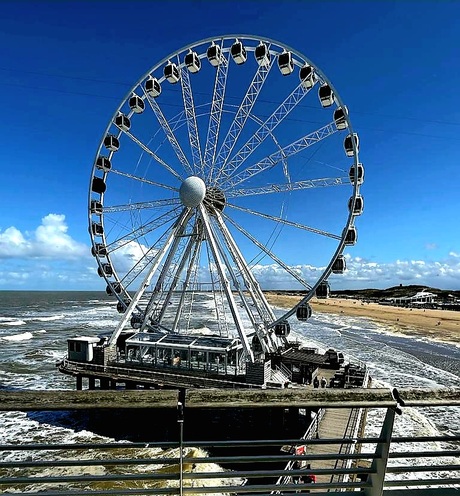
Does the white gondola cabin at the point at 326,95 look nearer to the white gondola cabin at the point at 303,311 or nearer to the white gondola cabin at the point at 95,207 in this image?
the white gondola cabin at the point at 303,311

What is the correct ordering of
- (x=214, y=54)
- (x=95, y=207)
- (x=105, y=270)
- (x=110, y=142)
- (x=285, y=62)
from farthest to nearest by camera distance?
(x=105, y=270)
(x=95, y=207)
(x=110, y=142)
(x=214, y=54)
(x=285, y=62)

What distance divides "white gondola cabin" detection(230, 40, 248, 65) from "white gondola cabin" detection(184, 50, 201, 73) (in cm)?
237

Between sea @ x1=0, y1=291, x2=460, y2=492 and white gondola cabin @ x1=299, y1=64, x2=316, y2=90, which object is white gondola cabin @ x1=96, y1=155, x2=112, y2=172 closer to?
white gondola cabin @ x1=299, y1=64, x2=316, y2=90

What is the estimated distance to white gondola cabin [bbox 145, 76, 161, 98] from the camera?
82.0ft

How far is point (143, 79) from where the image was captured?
83.4 ft

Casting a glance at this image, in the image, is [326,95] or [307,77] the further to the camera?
[307,77]

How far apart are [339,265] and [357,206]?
129 inches

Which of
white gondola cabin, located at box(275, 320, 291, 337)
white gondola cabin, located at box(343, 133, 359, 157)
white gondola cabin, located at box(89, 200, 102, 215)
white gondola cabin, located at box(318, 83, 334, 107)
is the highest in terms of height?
white gondola cabin, located at box(318, 83, 334, 107)

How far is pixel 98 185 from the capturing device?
26594mm

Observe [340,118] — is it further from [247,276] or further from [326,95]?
[247,276]

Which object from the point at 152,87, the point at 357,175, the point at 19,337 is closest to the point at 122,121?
the point at 152,87

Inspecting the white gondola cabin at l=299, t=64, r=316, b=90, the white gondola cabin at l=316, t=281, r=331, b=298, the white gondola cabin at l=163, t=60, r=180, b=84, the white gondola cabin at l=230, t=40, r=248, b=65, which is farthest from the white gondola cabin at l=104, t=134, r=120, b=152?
the white gondola cabin at l=316, t=281, r=331, b=298

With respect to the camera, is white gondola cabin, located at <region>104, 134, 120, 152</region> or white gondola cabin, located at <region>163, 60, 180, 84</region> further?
white gondola cabin, located at <region>104, 134, 120, 152</region>

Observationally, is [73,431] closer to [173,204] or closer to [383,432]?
[173,204]
